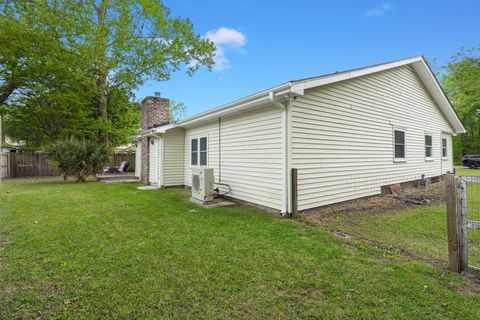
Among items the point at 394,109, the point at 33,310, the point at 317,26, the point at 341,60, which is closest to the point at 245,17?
the point at 317,26

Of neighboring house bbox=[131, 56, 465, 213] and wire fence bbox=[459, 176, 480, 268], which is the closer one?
wire fence bbox=[459, 176, 480, 268]

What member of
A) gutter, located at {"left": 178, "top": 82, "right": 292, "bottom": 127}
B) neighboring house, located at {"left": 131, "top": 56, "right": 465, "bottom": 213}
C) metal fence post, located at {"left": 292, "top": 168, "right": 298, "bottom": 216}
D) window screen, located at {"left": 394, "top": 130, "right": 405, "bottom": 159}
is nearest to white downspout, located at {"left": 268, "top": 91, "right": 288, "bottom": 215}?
neighboring house, located at {"left": 131, "top": 56, "right": 465, "bottom": 213}

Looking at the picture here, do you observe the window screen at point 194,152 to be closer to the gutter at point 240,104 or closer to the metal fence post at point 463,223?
the gutter at point 240,104

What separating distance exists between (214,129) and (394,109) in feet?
19.7

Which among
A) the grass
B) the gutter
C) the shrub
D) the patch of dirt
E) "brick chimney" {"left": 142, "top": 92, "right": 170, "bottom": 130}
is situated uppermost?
"brick chimney" {"left": 142, "top": 92, "right": 170, "bottom": 130}

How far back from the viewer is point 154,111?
11.4 meters

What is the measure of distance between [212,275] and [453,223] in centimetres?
277

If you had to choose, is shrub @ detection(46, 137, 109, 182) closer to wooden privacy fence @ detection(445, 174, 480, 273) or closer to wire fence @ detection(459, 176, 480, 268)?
wooden privacy fence @ detection(445, 174, 480, 273)

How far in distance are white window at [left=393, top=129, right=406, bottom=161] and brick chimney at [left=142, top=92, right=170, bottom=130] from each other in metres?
9.10

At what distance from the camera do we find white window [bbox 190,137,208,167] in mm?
8656

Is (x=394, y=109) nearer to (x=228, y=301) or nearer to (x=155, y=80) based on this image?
(x=228, y=301)

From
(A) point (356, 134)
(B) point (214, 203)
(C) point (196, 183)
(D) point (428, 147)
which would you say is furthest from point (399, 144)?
(C) point (196, 183)

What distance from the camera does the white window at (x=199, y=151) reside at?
8.66m

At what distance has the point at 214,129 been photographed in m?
8.05
